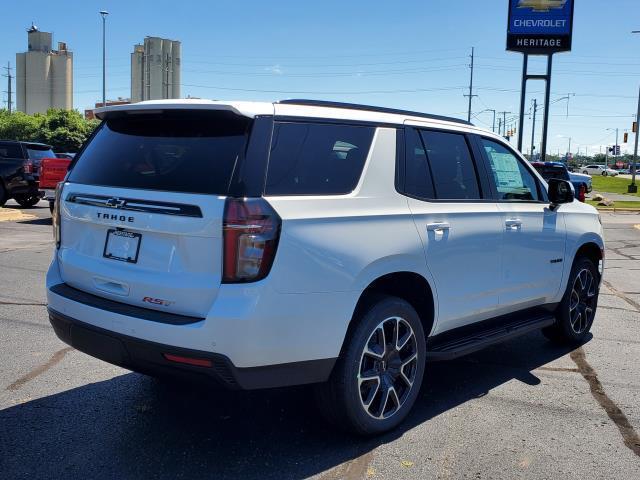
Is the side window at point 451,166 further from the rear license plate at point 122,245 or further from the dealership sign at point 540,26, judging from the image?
the dealership sign at point 540,26

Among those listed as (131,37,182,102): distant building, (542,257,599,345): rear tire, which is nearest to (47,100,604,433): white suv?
(542,257,599,345): rear tire

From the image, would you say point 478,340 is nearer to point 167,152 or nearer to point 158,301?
point 158,301

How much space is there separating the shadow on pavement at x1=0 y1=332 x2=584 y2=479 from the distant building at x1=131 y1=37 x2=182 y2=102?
84857mm

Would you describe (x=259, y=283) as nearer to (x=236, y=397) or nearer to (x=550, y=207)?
(x=236, y=397)

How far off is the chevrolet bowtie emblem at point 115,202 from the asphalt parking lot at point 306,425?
1.36 m

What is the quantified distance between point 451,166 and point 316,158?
135cm

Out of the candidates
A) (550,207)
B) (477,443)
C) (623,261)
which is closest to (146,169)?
(477,443)

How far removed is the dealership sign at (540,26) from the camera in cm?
2814

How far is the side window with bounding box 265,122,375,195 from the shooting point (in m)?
3.32

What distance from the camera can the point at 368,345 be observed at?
371 cm

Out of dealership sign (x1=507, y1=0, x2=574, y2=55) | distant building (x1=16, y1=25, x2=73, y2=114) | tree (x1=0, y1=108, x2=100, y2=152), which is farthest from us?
distant building (x1=16, y1=25, x2=73, y2=114)

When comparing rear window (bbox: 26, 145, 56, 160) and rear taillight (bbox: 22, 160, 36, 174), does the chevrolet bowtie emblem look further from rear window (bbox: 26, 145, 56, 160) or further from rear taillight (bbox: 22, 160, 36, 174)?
rear window (bbox: 26, 145, 56, 160)

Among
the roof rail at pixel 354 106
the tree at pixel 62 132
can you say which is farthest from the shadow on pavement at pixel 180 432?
the tree at pixel 62 132

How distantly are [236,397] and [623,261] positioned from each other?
376 inches
